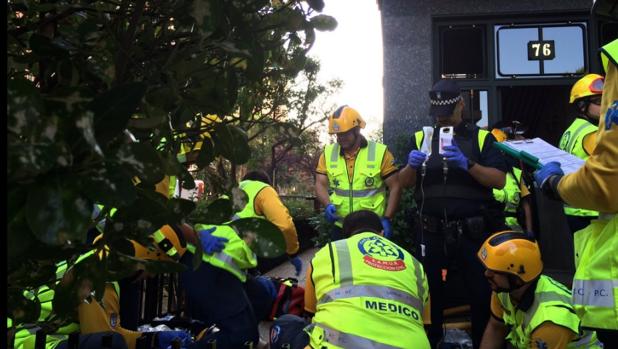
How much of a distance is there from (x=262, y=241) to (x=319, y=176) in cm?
410

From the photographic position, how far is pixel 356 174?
4828 mm

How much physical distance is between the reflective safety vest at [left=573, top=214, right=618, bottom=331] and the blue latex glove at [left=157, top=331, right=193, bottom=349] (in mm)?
1974

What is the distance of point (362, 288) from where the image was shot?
8.60ft

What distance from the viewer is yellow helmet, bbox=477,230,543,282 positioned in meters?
3.05

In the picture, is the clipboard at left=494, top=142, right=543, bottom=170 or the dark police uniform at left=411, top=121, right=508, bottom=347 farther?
the dark police uniform at left=411, top=121, right=508, bottom=347

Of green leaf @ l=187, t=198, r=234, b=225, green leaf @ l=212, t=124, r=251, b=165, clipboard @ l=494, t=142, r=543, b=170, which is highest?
green leaf @ l=212, t=124, r=251, b=165

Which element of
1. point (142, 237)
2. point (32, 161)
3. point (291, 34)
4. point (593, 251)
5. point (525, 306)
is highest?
point (291, 34)

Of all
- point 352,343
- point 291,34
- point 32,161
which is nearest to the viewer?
point 32,161

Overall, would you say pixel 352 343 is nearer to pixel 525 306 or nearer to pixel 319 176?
pixel 525 306

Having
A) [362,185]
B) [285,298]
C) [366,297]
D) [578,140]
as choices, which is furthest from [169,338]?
[578,140]

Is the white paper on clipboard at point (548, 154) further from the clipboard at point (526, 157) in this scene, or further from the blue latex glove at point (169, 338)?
the blue latex glove at point (169, 338)

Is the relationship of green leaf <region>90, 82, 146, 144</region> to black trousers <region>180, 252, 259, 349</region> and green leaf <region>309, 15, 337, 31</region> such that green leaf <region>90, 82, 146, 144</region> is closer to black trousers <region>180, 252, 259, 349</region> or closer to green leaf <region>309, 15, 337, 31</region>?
green leaf <region>309, 15, 337, 31</region>

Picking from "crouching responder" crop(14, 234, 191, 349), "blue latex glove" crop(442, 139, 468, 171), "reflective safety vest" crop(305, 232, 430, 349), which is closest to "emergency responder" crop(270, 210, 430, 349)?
"reflective safety vest" crop(305, 232, 430, 349)

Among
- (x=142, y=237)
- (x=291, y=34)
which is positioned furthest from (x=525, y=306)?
(x=142, y=237)
